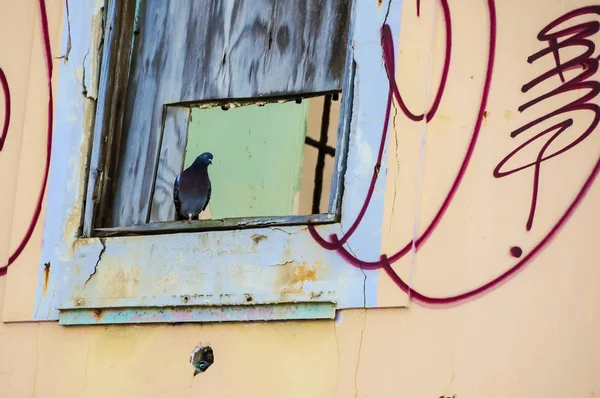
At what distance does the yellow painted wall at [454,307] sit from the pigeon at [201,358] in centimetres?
3

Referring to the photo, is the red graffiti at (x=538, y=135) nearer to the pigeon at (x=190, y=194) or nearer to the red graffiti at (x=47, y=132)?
the pigeon at (x=190, y=194)

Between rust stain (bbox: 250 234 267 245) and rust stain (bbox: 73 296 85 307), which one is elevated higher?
rust stain (bbox: 250 234 267 245)

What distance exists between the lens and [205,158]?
23.7 ft

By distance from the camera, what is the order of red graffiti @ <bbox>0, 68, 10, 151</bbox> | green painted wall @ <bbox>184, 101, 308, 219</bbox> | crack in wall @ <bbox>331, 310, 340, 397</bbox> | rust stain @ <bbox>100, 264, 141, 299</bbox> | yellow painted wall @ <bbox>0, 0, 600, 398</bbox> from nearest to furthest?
yellow painted wall @ <bbox>0, 0, 600, 398</bbox> < crack in wall @ <bbox>331, 310, 340, 397</bbox> < rust stain @ <bbox>100, 264, 141, 299</bbox> < red graffiti @ <bbox>0, 68, 10, 151</bbox> < green painted wall @ <bbox>184, 101, 308, 219</bbox>

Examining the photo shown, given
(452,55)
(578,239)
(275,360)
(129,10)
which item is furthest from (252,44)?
(578,239)

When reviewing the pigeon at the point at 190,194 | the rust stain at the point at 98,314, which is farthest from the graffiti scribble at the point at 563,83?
the rust stain at the point at 98,314

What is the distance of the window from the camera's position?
5.95 m

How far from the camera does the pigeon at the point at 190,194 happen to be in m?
6.70

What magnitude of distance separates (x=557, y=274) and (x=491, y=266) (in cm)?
29

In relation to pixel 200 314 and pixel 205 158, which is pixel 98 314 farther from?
pixel 205 158

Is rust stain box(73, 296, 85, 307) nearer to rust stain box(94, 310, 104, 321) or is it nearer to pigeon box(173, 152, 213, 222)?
rust stain box(94, 310, 104, 321)

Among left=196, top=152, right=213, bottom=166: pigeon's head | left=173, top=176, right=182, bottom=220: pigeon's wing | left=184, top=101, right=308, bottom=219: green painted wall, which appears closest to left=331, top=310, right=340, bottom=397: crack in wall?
left=173, top=176, right=182, bottom=220: pigeon's wing

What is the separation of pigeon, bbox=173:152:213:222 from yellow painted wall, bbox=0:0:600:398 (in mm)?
712

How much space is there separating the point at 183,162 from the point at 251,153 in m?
1.14
